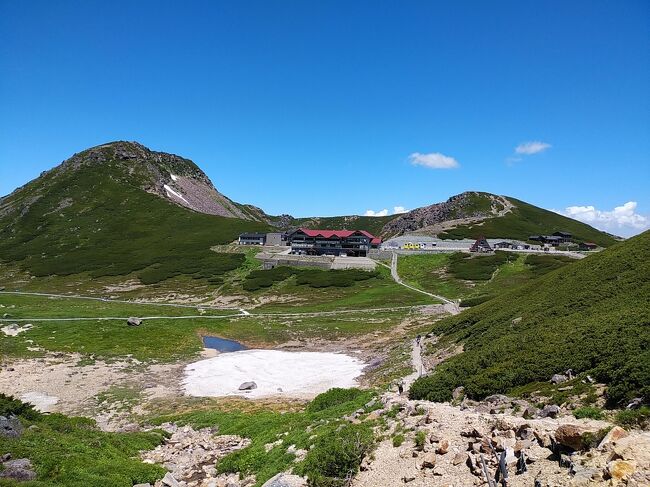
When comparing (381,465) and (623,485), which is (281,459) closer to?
(381,465)

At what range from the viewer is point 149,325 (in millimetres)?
70750

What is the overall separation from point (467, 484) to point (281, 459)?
9.64 metres

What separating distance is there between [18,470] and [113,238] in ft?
541

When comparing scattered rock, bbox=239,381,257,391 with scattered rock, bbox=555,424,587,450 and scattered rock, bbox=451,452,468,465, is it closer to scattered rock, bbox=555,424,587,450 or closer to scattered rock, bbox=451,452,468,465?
scattered rock, bbox=451,452,468,465

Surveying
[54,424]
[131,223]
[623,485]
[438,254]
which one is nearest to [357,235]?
[438,254]

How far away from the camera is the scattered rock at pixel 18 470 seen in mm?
16406

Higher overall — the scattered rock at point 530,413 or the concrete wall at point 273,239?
the concrete wall at point 273,239

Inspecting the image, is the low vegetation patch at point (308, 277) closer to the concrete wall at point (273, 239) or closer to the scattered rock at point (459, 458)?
the concrete wall at point (273, 239)

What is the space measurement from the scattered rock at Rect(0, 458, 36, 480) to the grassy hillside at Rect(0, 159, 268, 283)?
100m

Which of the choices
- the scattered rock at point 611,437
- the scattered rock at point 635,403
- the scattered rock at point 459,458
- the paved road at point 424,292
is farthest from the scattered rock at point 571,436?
the paved road at point 424,292

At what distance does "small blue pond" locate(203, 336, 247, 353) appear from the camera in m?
60.1

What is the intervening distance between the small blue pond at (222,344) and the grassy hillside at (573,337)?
31.8m

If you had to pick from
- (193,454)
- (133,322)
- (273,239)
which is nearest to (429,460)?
(193,454)

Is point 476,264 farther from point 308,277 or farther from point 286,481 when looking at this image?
point 286,481
